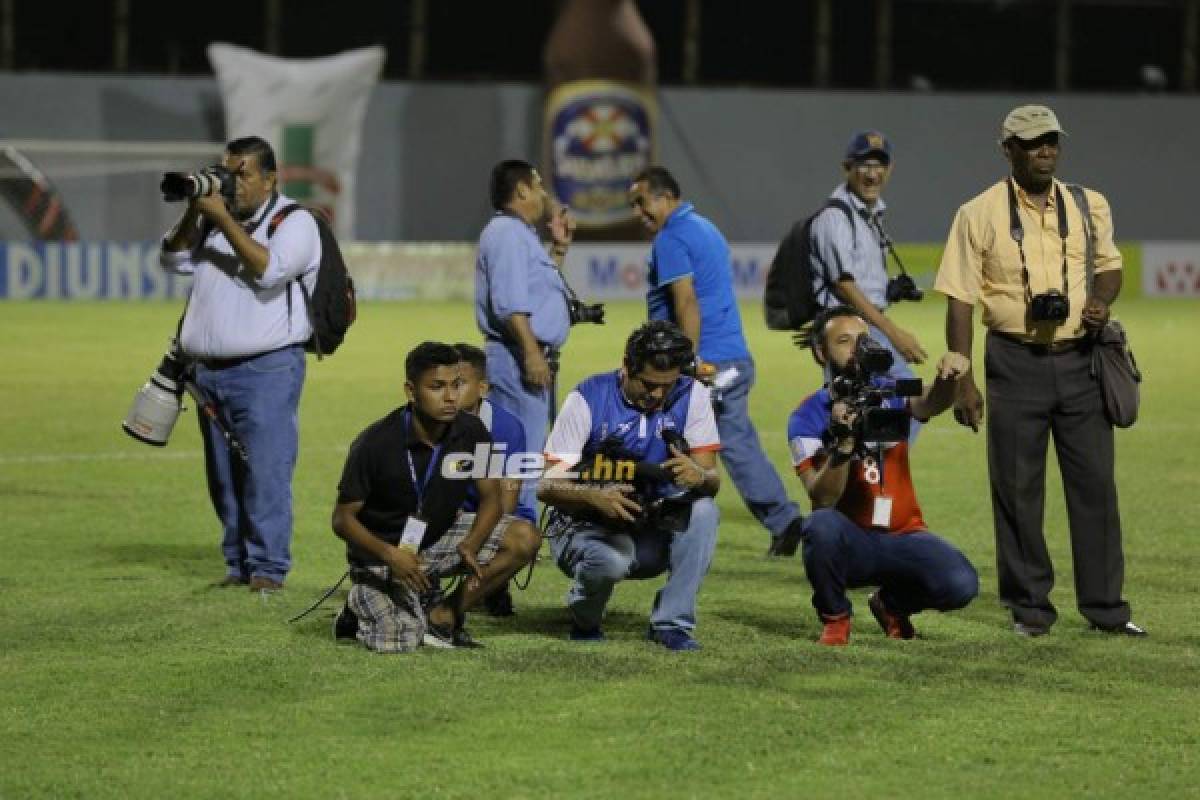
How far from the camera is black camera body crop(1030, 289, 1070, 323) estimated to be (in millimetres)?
8812

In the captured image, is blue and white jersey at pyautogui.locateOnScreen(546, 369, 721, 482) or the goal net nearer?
blue and white jersey at pyautogui.locateOnScreen(546, 369, 721, 482)

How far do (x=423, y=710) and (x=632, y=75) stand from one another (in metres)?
29.8

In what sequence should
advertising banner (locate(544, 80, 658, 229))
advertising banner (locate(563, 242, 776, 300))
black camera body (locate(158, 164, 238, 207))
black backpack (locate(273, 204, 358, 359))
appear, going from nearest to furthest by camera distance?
black camera body (locate(158, 164, 238, 207))
black backpack (locate(273, 204, 358, 359))
advertising banner (locate(563, 242, 776, 300))
advertising banner (locate(544, 80, 658, 229))

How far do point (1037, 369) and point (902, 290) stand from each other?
274 centimetres

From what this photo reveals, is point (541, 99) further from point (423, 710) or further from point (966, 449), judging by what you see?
point (423, 710)

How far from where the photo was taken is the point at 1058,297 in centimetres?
883

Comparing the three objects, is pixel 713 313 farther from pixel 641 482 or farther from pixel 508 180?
pixel 641 482

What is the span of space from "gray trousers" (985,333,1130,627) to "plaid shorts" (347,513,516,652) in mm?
2094

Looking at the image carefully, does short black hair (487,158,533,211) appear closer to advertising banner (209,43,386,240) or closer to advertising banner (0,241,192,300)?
advertising banner (0,241,192,300)

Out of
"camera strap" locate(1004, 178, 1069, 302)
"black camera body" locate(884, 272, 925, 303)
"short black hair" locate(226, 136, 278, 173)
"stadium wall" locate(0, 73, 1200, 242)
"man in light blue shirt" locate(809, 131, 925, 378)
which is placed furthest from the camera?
"stadium wall" locate(0, 73, 1200, 242)

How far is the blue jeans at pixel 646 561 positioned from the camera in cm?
857

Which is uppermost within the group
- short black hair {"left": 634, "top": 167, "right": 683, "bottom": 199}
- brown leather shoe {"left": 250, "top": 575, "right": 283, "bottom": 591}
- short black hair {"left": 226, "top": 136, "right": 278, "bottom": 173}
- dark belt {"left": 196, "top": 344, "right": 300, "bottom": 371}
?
short black hair {"left": 226, "top": 136, "right": 278, "bottom": 173}

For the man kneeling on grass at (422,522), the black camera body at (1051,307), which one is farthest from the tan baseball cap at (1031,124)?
the man kneeling on grass at (422,522)

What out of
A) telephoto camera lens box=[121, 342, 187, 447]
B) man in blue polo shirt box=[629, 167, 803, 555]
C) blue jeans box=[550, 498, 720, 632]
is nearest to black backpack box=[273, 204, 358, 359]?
telephoto camera lens box=[121, 342, 187, 447]
